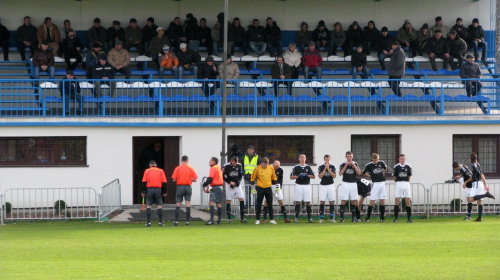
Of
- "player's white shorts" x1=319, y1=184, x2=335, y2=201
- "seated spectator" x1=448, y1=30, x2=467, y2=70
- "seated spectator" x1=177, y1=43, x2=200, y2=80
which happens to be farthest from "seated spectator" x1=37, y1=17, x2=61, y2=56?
"seated spectator" x1=448, y1=30, x2=467, y2=70

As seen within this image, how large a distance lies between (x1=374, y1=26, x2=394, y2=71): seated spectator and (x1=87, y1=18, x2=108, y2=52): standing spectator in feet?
30.5

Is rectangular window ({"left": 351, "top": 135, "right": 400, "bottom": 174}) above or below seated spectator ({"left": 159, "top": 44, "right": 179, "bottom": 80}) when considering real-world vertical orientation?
below

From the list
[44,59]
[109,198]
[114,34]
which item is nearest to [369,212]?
[109,198]

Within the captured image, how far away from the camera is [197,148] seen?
30.5 metres

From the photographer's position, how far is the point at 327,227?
24781 millimetres

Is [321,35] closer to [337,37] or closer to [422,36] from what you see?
[337,37]

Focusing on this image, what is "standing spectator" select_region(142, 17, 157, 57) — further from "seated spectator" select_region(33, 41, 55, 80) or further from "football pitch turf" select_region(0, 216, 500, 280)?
"football pitch turf" select_region(0, 216, 500, 280)

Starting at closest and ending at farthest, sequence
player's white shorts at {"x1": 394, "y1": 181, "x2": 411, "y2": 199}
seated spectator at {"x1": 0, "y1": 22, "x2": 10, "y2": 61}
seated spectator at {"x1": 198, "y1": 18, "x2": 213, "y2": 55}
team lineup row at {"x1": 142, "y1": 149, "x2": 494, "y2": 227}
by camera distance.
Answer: team lineup row at {"x1": 142, "y1": 149, "x2": 494, "y2": 227}, player's white shorts at {"x1": 394, "y1": 181, "x2": 411, "y2": 199}, seated spectator at {"x1": 0, "y1": 22, "x2": 10, "y2": 61}, seated spectator at {"x1": 198, "y1": 18, "x2": 213, "y2": 55}

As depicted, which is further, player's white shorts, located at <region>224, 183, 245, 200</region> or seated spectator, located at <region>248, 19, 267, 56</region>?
seated spectator, located at <region>248, 19, 267, 56</region>

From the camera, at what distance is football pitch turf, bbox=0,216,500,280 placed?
15.9 m

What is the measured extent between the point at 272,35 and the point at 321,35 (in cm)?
177

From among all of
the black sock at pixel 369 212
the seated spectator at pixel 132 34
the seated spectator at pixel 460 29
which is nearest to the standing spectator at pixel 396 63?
the seated spectator at pixel 460 29

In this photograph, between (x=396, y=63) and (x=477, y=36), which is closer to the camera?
(x=396, y=63)

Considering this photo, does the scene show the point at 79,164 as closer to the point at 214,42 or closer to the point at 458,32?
the point at 214,42
